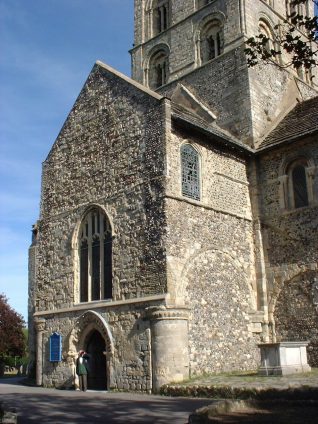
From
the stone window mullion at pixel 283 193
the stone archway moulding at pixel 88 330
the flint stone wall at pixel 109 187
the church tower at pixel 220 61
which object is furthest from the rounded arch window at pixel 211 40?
the stone archway moulding at pixel 88 330

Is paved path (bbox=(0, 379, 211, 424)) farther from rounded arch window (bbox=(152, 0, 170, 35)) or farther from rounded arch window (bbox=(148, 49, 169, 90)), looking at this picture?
rounded arch window (bbox=(152, 0, 170, 35))

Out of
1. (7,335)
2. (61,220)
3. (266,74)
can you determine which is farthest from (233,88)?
(7,335)

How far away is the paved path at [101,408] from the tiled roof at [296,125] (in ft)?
32.4

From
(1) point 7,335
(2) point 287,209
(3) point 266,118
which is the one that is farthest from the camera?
(1) point 7,335

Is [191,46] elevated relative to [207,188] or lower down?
elevated

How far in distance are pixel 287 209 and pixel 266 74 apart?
296 inches

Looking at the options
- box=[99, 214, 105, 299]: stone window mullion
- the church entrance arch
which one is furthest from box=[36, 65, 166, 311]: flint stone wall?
the church entrance arch

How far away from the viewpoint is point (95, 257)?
17734 mm

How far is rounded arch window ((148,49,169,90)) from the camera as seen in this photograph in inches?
1050

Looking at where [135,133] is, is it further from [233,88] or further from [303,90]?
[303,90]

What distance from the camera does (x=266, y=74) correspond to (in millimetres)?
22688

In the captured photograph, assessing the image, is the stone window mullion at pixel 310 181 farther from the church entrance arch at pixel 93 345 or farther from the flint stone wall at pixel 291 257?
the church entrance arch at pixel 93 345

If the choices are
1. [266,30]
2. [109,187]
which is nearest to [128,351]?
[109,187]

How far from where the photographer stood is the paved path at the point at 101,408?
9.61 metres
